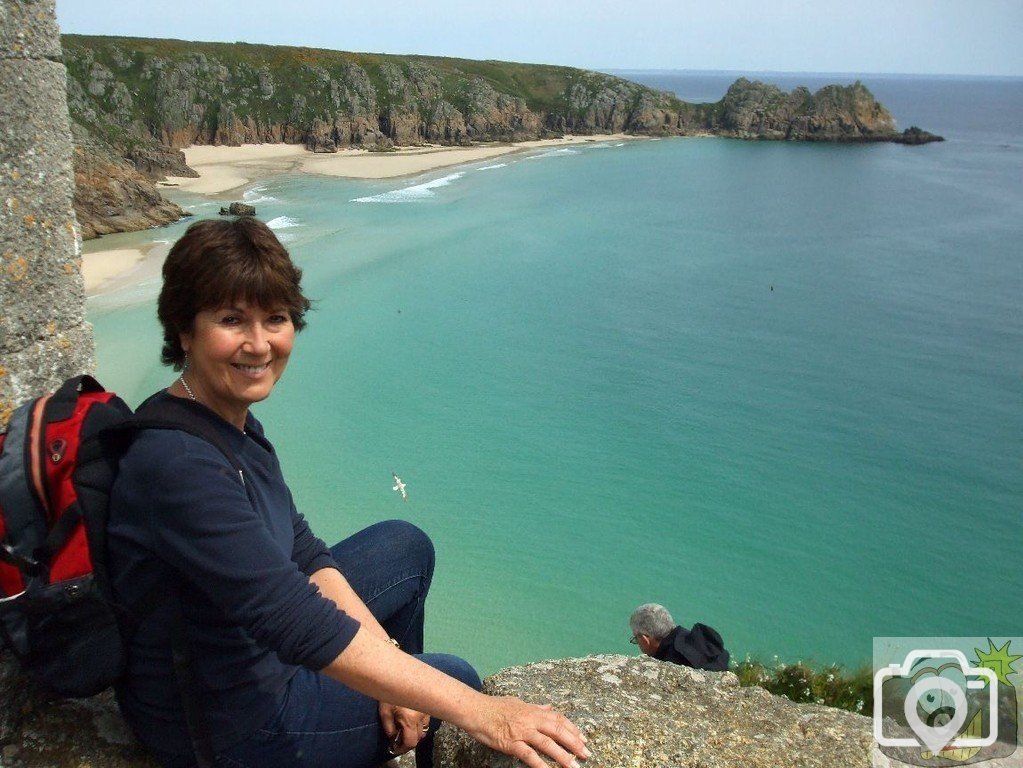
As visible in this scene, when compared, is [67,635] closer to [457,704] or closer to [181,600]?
[181,600]

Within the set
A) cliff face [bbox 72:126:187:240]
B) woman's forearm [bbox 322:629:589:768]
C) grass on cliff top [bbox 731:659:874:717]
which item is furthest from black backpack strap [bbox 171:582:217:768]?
cliff face [bbox 72:126:187:240]

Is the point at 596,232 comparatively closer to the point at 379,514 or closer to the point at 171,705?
the point at 379,514

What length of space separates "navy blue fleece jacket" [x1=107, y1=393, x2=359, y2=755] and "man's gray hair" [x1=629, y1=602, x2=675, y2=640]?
13.4 ft

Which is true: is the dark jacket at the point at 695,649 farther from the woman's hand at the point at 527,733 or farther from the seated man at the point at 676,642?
the woman's hand at the point at 527,733

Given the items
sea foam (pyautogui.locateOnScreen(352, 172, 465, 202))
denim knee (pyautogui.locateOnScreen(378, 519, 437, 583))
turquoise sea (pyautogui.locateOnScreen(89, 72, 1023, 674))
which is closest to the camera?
denim knee (pyautogui.locateOnScreen(378, 519, 437, 583))

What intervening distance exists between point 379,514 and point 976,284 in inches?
970

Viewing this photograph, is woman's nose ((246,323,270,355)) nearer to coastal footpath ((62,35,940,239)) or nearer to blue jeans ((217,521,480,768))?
blue jeans ((217,521,480,768))

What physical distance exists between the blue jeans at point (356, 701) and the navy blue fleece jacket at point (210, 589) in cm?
7

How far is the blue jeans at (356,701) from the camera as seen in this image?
229cm

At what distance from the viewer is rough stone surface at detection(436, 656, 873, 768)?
2.52 m

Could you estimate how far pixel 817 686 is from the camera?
668 centimetres

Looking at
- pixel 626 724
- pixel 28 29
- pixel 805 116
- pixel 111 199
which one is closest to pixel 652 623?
pixel 626 724

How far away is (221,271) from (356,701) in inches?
51.7

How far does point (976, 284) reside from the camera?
2825 centimetres
